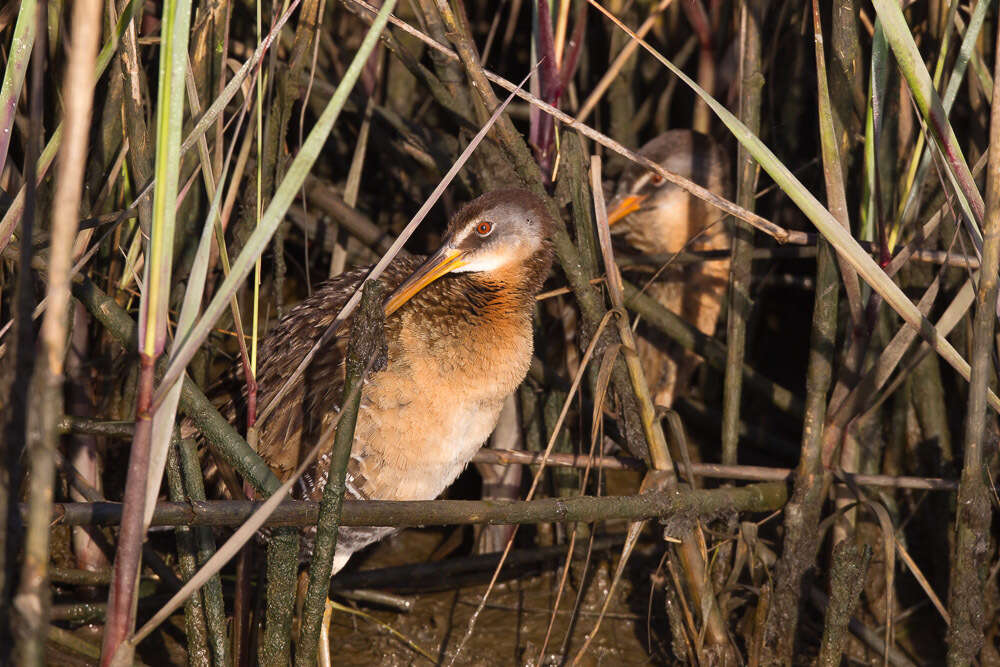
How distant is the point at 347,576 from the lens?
346cm

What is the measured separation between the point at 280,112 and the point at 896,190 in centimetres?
173

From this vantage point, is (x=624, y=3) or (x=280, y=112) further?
(x=624, y=3)

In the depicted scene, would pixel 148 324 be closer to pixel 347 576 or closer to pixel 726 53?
pixel 347 576

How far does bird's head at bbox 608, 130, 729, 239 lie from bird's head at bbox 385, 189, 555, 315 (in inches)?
42.2

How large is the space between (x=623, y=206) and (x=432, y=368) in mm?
1513

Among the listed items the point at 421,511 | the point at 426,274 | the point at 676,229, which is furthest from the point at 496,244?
the point at 676,229

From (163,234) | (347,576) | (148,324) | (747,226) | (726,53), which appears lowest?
(347,576)

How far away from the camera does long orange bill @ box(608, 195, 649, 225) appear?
159 inches

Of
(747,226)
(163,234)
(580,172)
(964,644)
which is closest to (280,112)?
(580,172)

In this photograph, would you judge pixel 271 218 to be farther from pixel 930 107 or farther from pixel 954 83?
pixel 954 83

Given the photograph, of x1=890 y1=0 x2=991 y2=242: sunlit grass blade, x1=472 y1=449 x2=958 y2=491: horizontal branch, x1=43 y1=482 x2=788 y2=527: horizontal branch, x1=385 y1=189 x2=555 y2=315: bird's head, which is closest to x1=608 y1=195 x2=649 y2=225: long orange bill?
x1=385 y1=189 x2=555 y2=315: bird's head

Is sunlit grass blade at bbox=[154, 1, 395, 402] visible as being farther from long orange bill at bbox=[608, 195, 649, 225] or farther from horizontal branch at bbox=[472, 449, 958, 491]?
long orange bill at bbox=[608, 195, 649, 225]

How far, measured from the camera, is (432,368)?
2809 mm

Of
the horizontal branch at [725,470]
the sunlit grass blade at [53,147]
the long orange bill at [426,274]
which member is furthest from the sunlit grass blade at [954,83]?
the sunlit grass blade at [53,147]
